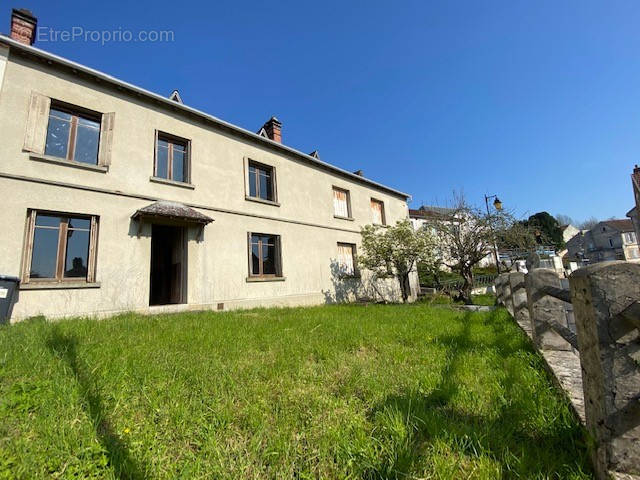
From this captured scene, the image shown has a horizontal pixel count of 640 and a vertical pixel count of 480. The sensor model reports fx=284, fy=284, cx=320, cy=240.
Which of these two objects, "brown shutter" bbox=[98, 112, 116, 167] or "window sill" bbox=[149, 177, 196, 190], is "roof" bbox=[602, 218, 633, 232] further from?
"brown shutter" bbox=[98, 112, 116, 167]

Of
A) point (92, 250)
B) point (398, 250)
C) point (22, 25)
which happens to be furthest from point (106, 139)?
point (398, 250)

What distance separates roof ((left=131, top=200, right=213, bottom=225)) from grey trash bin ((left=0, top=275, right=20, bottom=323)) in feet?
9.06

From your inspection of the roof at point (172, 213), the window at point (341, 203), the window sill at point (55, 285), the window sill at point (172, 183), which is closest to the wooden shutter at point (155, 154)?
the window sill at point (172, 183)

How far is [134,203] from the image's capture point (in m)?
7.89

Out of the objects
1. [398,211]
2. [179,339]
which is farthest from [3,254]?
[398,211]

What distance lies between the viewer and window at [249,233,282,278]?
405 inches

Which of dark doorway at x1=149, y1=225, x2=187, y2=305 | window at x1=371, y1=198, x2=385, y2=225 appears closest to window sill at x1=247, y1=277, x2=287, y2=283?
dark doorway at x1=149, y1=225, x2=187, y2=305

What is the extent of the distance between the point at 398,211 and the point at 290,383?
53.8 ft

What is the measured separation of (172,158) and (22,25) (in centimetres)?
470

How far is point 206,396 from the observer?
2.35 metres

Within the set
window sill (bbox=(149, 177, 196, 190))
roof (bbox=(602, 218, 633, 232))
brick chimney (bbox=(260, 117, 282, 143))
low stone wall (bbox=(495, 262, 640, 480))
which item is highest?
brick chimney (bbox=(260, 117, 282, 143))

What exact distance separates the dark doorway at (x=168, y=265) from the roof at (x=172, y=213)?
0.76 metres

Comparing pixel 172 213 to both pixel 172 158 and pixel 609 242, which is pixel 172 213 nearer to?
pixel 172 158

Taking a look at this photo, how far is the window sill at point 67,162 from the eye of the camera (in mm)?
6654
